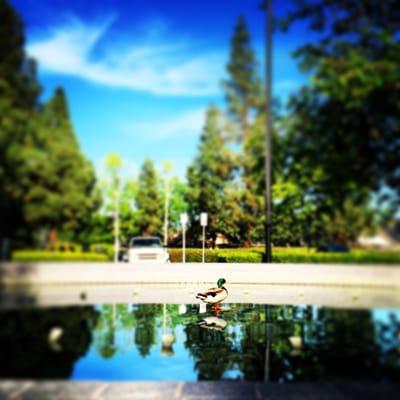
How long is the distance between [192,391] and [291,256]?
1.71 metres

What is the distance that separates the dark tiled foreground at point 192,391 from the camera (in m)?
3.06

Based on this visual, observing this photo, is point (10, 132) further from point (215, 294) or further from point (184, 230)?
point (215, 294)

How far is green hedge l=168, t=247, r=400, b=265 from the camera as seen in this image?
3658mm

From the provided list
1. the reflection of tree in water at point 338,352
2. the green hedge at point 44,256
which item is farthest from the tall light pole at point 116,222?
the reflection of tree in water at point 338,352

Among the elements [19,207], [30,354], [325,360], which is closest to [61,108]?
[19,207]

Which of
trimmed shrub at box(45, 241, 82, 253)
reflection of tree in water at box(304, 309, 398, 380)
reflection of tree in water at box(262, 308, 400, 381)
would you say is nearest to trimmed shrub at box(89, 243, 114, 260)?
trimmed shrub at box(45, 241, 82, 253)

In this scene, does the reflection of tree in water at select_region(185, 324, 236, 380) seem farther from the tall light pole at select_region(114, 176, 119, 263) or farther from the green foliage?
the green foliage

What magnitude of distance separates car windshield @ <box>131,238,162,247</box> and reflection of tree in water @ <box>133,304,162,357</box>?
47.3 inches

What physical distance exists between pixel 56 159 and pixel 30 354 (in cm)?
152

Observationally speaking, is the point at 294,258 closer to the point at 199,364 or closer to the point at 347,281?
the point at 347,281

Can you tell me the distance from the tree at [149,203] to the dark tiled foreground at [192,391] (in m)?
1.79

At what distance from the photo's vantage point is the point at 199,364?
438 centimetres

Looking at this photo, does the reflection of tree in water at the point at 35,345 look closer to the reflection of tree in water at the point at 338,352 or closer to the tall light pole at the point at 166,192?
the tall light pole at the point at 166,192

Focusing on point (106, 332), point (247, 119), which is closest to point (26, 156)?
point (247, 119)
